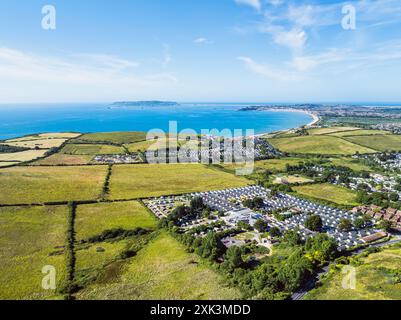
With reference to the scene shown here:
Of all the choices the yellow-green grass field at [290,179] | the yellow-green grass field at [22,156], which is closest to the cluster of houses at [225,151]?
the yellow-green grass field at [290,179]

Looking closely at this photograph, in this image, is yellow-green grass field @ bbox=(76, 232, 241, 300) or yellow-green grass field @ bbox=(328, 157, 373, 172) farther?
yellow-green grass field @ bbox=(328, 157, 373, 172)

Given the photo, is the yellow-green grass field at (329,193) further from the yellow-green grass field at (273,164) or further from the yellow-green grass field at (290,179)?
the yellow-green grass field at (273,164)

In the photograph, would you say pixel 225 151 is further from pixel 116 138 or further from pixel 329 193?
pixel 116 138

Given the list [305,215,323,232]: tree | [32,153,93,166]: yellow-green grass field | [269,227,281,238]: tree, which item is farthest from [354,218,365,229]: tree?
[32,153,93,166]: yellow-green grass field

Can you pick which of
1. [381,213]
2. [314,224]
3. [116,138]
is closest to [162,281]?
[314,224]

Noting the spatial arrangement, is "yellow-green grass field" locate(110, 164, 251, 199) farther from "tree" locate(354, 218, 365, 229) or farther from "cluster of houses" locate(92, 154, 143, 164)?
"tree" locate(354, 218, 365, 229)
